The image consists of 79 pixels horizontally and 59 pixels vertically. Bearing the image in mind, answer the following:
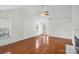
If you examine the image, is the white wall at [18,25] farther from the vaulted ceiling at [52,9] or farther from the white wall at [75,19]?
the white wall at [75,19]

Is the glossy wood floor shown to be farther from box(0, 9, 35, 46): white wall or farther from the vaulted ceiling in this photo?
the vaulted ceiling

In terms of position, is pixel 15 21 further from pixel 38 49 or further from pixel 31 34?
pixel 38 49

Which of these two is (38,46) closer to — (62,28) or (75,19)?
(62,28)

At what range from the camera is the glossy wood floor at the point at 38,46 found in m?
1.31

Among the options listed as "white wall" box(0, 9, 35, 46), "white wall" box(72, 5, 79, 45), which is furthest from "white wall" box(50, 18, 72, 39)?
"white wall" box(0, 9, 35, 46)

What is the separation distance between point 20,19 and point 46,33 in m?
0.35

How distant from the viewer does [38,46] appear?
4.33 ft

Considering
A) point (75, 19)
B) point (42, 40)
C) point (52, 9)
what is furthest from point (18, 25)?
point (75, 19)

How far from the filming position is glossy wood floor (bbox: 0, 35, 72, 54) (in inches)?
51.4

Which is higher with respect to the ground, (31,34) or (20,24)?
(20,24)

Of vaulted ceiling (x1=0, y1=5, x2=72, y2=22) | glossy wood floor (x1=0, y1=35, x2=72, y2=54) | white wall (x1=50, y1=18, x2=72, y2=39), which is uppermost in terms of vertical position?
vaulted ceiling (x1=0, y1=5, x2=72, y2=22)

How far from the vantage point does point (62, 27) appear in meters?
1.34

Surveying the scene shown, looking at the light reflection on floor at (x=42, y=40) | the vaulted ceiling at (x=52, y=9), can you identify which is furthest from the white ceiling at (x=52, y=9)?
the light reflection on floor at (x=42, y=40)
